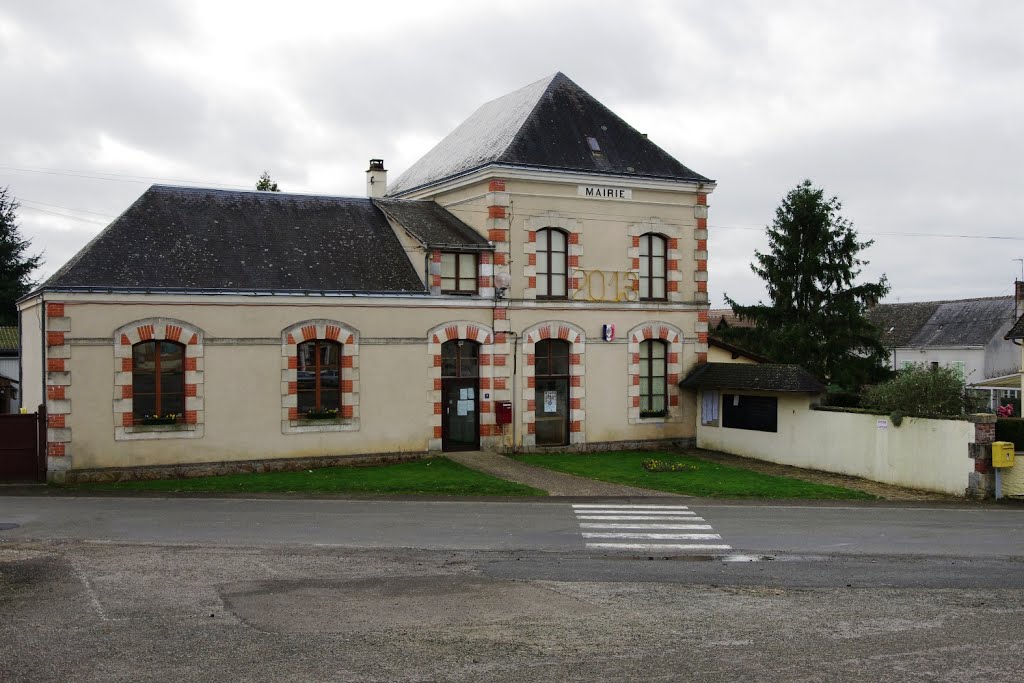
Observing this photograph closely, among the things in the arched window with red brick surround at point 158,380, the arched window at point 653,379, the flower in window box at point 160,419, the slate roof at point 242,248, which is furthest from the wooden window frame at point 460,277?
the flower in window box at point 160,419

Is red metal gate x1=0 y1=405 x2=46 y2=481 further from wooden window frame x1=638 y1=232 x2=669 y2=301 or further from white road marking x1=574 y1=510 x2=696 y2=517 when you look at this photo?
wooden window frame x1=638 y1=232 x2=669 y2=301

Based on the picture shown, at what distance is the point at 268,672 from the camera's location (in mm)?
8906

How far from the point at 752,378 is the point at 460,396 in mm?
7834

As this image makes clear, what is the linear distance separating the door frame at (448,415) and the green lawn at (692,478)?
148 centimetres

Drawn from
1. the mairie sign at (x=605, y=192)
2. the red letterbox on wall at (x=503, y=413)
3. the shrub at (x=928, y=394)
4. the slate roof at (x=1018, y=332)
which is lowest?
the red letterbox on wall at (x=503, y=413)

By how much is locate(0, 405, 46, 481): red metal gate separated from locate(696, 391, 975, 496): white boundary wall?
17.4 meters

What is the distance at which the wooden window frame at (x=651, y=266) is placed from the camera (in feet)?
93.0

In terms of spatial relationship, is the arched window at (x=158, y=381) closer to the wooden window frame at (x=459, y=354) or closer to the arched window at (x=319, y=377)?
the arched window at (x=319, y=377)

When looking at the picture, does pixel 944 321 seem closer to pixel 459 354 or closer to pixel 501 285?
pixel 501 285

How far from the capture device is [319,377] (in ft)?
78.5

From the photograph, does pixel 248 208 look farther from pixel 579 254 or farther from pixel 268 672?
pixel 268 672

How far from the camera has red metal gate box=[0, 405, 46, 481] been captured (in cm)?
2116

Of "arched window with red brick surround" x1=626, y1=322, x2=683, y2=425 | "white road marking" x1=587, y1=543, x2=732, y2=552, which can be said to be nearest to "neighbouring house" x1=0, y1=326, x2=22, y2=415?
"arched window with red brick surround" x1=626, y1=322, x2=683, y2=425

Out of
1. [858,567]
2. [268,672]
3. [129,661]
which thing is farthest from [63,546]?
[858,567]
